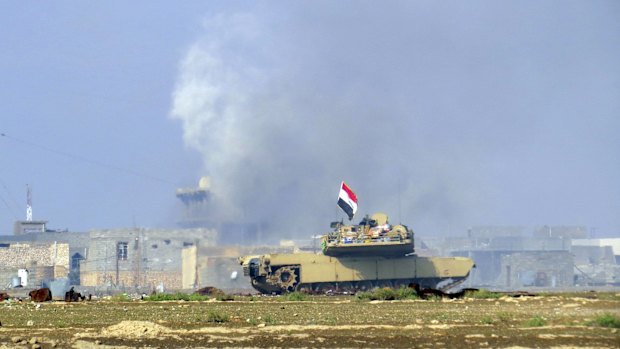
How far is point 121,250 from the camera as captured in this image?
132m

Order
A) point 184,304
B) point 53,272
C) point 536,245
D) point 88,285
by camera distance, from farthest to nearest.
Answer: point 536,245 → point 88,285 → point 53,272 → point 184,304

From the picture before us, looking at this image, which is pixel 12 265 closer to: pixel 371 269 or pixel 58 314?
pixel 371 269

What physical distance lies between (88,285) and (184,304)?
280 ft

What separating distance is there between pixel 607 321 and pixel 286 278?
3696 cm

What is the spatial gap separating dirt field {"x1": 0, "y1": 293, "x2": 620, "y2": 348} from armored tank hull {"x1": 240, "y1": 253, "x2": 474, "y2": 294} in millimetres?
21835

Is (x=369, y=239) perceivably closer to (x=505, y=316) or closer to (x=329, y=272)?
(x=329, y=272)

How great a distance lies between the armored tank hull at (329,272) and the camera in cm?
6244

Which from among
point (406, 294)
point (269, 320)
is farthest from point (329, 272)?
point (269, 320)

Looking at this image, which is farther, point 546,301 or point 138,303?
point 138,303

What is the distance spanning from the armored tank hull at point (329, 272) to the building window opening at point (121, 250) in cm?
7069

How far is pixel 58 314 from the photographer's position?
36.7 metres

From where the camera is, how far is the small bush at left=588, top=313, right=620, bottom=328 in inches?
1044

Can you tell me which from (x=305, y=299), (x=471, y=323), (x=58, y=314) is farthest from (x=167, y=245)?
(x=471, y=323)

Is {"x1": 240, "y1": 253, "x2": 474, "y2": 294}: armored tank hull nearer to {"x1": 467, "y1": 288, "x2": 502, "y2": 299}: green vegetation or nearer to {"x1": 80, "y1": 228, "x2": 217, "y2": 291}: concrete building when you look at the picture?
{"x1": 467, "y1": 288, "x2": 502, "y2": 299}: green vegetation
